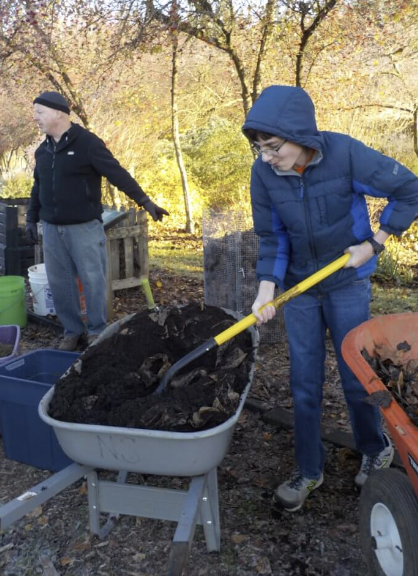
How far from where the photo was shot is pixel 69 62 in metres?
8.74

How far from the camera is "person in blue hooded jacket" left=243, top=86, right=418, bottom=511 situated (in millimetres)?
2404

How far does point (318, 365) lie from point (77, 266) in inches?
103

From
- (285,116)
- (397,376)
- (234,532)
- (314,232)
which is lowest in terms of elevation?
(234,532)

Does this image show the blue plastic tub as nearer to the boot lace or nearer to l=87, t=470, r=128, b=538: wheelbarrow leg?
l=87, t=470, r=128, b=538: wheelbarrow leg

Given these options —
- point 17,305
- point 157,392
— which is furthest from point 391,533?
point 17,305

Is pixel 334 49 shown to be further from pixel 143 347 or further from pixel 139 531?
pixel 139 531

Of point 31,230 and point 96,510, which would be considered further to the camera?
point 31,230

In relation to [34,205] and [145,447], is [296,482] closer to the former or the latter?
[145,447]

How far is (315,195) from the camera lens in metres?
2.53

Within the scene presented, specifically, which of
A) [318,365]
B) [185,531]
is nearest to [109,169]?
[318,365]

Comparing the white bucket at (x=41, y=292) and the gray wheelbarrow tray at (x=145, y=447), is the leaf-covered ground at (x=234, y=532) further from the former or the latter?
the white bucket at (x=41, y=292)

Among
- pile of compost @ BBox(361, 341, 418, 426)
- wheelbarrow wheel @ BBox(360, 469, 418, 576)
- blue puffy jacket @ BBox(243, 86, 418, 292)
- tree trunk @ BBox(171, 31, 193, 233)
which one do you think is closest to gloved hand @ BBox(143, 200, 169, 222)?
blue puffy jacket @ BBox(243, 86, 418, 292)

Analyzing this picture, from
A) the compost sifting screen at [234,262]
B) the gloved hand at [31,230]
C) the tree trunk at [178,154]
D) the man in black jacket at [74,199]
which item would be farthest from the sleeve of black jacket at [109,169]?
the tree trunk at [178,154]

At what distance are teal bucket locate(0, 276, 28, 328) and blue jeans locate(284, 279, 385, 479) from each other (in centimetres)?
352
